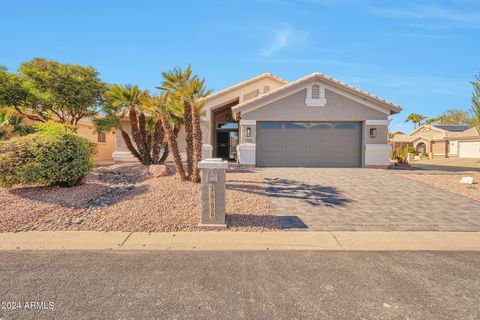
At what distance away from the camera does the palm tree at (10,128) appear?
402 inches

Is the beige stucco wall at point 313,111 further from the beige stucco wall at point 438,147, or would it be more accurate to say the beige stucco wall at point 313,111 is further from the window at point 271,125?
the beige stucco wall at point 438,147

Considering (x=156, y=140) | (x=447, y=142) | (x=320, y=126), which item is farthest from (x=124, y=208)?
(x=447, y=142)

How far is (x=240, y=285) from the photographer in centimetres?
316

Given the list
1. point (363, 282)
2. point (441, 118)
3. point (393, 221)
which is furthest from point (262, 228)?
point (441, 118)

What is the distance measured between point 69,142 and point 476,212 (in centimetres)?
1240

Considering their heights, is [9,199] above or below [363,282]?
above

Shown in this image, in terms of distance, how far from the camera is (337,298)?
2.90m

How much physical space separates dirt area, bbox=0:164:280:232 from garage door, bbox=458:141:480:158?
3704cm

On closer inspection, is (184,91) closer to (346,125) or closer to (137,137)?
(137,137)

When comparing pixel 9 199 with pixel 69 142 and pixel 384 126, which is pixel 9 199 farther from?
pixel 384 126

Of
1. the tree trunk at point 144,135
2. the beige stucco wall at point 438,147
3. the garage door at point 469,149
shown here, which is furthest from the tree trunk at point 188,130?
the beige stucco wall at point 438,147

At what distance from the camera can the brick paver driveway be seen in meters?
5.55

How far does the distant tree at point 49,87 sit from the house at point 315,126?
31.0ft

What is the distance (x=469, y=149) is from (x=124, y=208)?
4201 cm
